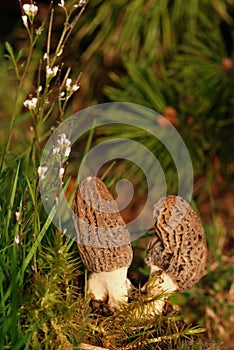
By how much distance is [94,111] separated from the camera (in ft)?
7.54

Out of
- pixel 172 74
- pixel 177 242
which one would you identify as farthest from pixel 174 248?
pixel 172 74

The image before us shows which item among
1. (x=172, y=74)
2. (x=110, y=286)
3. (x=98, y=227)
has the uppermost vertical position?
(x=172, y=74)

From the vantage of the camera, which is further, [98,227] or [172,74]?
[172,74]

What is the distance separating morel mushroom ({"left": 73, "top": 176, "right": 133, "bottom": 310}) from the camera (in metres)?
1.21

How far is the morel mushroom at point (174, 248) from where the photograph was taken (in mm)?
1258

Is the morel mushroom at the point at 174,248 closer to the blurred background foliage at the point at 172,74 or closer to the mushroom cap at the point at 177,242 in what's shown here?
the mushroom cap at the point at 177,242

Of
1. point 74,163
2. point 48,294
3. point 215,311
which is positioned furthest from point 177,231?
point 74,163

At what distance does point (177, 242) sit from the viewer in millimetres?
1272

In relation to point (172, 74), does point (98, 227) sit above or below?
below

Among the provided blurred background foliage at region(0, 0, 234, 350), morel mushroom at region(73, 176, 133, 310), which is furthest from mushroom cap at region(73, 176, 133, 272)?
blurred background foliage at region(0, 0, 234, 350)

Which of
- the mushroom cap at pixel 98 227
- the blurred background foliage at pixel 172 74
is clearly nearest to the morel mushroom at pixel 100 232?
the mushroom cap at pixel 98 227

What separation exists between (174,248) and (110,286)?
144 millimetres

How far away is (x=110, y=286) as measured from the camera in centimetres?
126

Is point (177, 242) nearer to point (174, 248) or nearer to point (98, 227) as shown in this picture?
point (174, 248)
